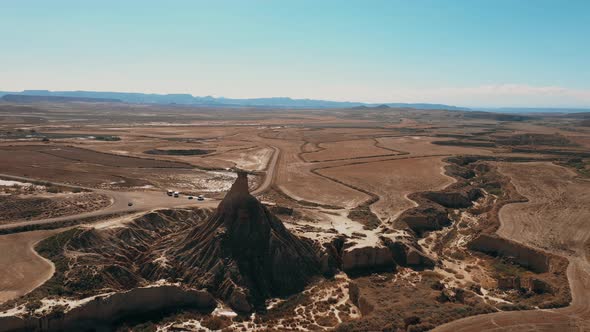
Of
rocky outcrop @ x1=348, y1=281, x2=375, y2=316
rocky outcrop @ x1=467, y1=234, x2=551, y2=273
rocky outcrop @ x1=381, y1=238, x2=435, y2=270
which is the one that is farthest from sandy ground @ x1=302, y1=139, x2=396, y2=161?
rocky outcrop @ x1=348, y1=281, x2=375, y2=316

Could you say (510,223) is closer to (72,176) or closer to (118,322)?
(118,322)

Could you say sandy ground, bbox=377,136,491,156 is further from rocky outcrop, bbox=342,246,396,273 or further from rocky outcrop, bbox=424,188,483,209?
rocky outcrop, bbox=342,246,396,273

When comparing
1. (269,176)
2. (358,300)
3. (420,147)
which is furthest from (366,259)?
(420,147)

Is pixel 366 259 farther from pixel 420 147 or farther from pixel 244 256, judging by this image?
pixel 420 147

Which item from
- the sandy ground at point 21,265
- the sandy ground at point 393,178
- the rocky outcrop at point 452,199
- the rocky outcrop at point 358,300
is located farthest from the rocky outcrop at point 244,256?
the rocky outcrop at point 452,199

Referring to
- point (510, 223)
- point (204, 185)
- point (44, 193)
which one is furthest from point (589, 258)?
point (44, 193)
